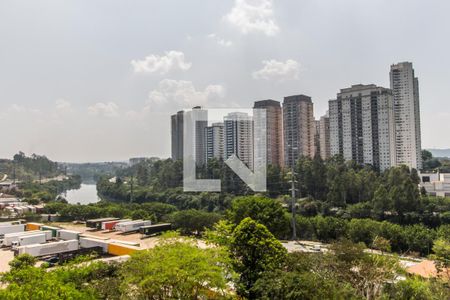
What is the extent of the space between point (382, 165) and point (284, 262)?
18.3 meters

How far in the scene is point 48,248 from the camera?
35.2 feet

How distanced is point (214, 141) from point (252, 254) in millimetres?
11434

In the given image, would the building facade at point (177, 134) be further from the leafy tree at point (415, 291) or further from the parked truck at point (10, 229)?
the leafy tree at point (415, 291)

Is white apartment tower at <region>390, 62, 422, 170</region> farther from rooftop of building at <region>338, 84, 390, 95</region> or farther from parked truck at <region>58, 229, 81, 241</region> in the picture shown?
parked truck at <region>58, 229, 81, 241</region>

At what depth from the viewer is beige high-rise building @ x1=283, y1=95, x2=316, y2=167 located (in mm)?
22641

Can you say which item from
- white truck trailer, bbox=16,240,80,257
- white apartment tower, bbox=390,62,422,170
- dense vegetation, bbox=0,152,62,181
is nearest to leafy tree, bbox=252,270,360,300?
white truck trailer, bbox=16,240,80,257

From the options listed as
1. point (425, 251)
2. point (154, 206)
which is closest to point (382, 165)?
point (425, 251)

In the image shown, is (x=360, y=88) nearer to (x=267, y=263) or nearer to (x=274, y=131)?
(x=274, y=131)

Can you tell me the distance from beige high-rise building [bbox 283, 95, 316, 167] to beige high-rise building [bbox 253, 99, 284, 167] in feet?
3.96

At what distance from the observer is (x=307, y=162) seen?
1898 centimetres

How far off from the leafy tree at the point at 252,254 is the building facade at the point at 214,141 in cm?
986

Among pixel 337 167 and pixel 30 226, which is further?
pixel 337 167

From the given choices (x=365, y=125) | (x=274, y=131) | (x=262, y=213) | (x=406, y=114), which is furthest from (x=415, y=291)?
(x=406, y=114)

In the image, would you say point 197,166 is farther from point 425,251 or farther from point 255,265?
point 255,265
